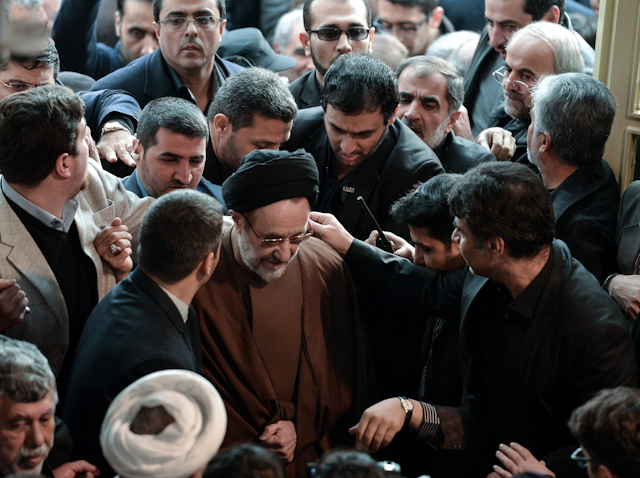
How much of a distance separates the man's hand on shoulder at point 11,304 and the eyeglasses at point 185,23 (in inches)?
89.1

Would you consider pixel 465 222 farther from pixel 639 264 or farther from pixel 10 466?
pixel 10 466

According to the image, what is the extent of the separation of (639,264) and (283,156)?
163 cm

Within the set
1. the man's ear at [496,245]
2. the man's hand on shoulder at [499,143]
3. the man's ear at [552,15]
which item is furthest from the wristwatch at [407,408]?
the man's ear at [552,15]

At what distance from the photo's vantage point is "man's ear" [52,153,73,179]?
3.05m

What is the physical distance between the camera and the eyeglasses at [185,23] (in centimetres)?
466

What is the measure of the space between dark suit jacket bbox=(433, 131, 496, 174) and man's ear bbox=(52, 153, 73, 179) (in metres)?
2.15

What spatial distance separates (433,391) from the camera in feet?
11.5

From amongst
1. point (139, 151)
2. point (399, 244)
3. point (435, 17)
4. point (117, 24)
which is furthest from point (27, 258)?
point (435, 17)

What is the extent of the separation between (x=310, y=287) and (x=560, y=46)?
221cm

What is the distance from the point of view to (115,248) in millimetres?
3215

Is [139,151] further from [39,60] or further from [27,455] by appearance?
[27,455]

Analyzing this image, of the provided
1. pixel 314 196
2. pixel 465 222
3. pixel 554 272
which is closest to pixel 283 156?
pixel 314 196

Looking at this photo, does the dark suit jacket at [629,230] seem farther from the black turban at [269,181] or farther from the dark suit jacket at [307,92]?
the dark suit jacket at [307,92]

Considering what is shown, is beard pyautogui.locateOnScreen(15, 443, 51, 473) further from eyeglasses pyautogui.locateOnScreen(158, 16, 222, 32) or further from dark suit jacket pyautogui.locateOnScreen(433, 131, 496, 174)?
eyeglasses pyautogui.locateOnScreen(158, 16, 222, 32)
